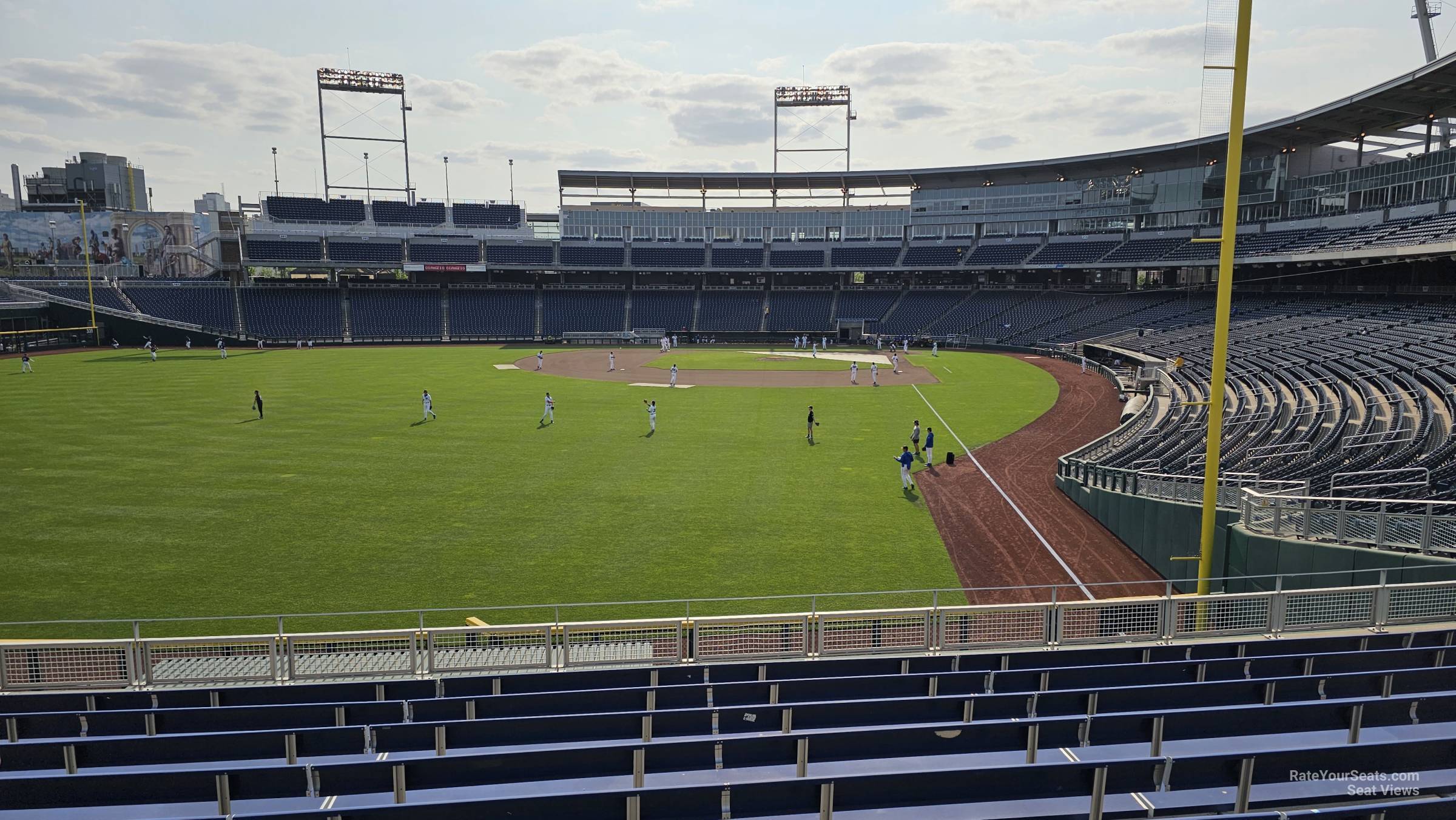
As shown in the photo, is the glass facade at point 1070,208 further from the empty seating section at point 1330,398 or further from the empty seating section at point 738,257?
the empty seating section at point 1330,398

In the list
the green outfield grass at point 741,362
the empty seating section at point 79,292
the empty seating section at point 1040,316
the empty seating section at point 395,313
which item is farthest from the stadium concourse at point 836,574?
the empty seating section at point 395,313

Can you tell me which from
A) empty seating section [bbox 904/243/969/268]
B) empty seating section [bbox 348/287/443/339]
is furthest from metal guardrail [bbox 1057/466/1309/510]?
empty seating section [bbox 348/287/443/339]

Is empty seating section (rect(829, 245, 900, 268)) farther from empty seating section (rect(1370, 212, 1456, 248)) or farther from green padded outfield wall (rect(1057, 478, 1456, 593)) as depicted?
green padded outfield wall (rect(1057, 478, 1456, 593))

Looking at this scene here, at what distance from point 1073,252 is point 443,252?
6435 centimetres

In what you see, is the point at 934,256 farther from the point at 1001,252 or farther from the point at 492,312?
the point at 492,312

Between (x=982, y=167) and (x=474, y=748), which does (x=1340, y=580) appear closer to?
(x=474, y=748)

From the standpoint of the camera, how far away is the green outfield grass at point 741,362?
5522cm

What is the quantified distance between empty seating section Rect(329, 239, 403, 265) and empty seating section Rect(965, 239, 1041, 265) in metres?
60.2

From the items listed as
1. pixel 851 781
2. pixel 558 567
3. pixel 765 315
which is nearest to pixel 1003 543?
pixel 558 567

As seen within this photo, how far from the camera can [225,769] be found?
19.8 feet

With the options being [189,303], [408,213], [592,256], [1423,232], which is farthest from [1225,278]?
[408,213]

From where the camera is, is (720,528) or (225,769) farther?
(720,528)

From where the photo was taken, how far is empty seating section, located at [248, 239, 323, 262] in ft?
260

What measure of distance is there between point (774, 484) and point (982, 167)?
218ft
